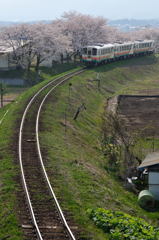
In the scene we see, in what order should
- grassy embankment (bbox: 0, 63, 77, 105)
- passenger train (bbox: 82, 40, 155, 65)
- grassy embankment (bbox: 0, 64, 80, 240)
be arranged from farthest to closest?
passenger train (bbox: 82, 40, 155, 65)
grassy embankment (bbox: 0, 63, 77, 105)
grassy embankment (bbox: 0, 64, 80, 240)

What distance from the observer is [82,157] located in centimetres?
1892

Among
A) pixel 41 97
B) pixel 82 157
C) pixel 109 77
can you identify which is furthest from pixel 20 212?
pixel 109 77

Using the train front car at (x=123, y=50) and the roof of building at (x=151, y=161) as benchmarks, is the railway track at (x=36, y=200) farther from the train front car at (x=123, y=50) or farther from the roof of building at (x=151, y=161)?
the train front car at (x=123, y=50)

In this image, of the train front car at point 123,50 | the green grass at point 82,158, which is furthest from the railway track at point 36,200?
the train front car at point 123,50

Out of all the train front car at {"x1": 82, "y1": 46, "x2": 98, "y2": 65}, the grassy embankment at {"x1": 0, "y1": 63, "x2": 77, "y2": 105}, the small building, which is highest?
the train front car at {"x1": 82, "y1": 46, "x2": 98, "y2": 65}

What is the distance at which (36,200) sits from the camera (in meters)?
12.7

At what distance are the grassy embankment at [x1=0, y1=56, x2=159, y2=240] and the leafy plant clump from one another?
273 mm

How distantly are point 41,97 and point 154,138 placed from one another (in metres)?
9.66

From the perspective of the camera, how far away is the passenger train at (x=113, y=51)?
47.5m

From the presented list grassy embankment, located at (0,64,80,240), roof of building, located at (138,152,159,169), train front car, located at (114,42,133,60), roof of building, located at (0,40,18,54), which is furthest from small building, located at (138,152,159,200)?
train front car, located at (114,42,133,60)

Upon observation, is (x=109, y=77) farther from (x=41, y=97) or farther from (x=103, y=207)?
(x=103, y=207)

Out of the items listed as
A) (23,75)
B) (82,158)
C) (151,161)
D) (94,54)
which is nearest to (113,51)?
(94,54)

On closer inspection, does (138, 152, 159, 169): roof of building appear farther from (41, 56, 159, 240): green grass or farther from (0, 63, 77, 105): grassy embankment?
(0, 63, 77, 105): grassy embankment

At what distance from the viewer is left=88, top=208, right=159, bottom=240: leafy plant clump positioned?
10.7m
